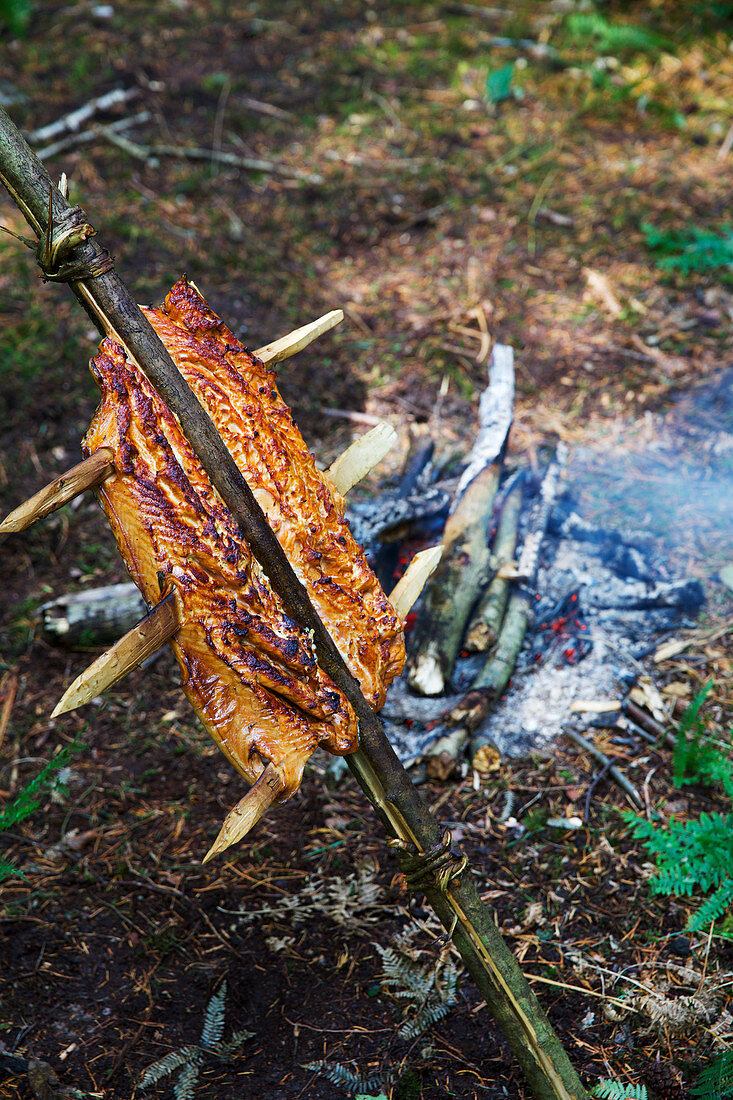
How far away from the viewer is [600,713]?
11.9 ft

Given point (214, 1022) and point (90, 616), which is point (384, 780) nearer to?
point (214, 1022)

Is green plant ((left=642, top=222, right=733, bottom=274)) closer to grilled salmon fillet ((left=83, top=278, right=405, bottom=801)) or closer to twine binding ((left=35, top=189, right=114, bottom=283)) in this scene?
grilled salmon fillet ((left=83, top=278, right=405, bottom=801))

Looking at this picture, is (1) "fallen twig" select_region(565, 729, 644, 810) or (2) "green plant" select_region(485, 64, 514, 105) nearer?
(1) "fallen twig" select_region(565, 729, 644, 810)

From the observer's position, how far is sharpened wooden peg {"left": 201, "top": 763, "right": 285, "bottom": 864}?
1681mm

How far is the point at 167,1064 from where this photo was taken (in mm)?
2391

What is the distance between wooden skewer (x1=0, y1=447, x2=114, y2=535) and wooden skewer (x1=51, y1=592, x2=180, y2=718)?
344 millimetres

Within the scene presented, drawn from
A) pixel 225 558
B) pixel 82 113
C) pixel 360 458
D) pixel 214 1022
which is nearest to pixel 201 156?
pixel 82 113

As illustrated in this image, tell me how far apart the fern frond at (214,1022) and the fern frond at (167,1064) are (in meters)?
0.04

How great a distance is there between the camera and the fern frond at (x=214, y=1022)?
2467 millimetres

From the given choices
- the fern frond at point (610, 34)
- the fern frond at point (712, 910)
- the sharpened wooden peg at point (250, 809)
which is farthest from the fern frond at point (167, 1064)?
the fern frond at point (610, 34)

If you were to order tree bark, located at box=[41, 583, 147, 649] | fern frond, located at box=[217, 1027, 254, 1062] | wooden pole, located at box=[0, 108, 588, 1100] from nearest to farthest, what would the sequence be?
wooden pole, located at box=[0, 108, 588, 1100] < fern frond, located at box=[217, 1027, 254, 1062] < tree bark, located at box=[41, 583, 147, 649]

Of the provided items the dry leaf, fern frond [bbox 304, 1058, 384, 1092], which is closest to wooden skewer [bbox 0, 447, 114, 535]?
fern frond [bbox 304, 1058, 384, 1092]

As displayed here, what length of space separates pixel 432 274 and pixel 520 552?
360 centimetres

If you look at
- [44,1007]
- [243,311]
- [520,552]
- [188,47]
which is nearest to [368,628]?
[44,1007]
